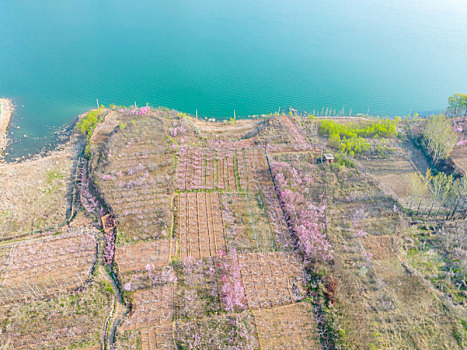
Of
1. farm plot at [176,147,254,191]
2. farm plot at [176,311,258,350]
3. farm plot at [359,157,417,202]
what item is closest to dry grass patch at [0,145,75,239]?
farm plot at [176,147,254,191]

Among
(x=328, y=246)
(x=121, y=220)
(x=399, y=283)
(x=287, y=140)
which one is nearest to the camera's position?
(x=399, y=283)

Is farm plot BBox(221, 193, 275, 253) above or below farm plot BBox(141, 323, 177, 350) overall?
above

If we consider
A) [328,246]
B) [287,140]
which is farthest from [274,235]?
[287,140]

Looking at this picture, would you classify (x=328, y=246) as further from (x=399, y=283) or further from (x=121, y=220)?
(x=121, y=220)

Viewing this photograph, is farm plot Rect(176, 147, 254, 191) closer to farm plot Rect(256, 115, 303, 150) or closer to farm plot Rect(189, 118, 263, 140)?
farm plot Rect(256, 115, 303, 150)

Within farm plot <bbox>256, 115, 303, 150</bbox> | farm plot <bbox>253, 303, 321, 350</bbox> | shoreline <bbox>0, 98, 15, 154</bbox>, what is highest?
shoreline <bbox>0, 98, 15, 154</bbox>

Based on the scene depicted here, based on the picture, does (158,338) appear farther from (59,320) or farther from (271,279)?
(271,279)

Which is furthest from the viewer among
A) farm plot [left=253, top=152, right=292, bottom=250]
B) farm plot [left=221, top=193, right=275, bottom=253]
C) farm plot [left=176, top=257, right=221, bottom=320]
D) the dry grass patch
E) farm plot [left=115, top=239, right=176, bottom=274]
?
the dry grass patch
